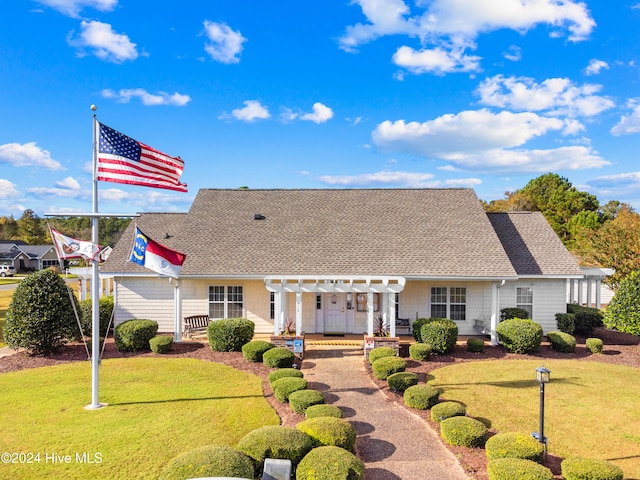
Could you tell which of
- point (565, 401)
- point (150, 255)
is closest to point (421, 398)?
point (565, 401)

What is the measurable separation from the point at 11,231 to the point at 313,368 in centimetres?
10508

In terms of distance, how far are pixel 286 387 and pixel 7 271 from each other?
74.8 meters

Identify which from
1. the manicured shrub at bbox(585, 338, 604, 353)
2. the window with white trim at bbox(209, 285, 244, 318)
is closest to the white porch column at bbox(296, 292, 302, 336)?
the window with white trim at bbox(209, 285, 244, 318)

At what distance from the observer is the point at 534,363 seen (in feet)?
50.0

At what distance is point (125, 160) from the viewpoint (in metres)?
9.84

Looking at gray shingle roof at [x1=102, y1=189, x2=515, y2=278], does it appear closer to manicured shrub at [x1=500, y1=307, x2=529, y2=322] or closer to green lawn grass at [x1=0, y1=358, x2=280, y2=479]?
manicured shrub at [x1=500, y1=307, x2=529, y2=322]

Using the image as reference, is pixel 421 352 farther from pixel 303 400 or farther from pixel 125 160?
pixel 125 160

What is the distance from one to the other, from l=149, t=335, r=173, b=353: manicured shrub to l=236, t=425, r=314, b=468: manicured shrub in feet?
31.7

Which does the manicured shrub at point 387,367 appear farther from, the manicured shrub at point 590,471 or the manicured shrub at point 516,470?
the manicured shrub at point 590,471

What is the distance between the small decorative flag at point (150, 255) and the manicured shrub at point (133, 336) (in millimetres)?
7222

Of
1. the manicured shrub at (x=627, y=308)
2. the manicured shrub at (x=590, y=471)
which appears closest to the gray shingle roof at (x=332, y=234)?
the manicured shrub at (x=627, y=308)

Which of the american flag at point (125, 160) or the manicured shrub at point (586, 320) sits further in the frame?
the manicured shrub at point (586, 320)

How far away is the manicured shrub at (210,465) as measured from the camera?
6188mm

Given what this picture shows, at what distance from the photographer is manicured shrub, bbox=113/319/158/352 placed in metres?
16.1
